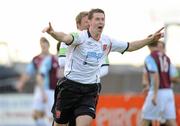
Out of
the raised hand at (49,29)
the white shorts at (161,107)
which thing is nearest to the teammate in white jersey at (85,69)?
the raised hand at (49,29)

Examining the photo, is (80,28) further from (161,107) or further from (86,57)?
(161,107)

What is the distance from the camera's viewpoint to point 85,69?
36.6ft

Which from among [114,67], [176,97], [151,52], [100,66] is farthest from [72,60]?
[114,67]

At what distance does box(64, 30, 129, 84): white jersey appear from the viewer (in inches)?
433

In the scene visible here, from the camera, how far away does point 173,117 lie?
16031mm

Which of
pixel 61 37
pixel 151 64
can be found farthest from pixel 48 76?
pixel 61 37

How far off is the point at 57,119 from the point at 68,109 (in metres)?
0.24

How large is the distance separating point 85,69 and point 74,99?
1.56 ft

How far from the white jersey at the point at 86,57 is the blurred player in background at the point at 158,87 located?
4.28m

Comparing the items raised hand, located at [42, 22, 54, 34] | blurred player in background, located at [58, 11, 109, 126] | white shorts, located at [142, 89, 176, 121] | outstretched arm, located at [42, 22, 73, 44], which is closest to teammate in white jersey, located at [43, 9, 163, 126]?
outstretched arm, located at [42, 22, 73, 44]

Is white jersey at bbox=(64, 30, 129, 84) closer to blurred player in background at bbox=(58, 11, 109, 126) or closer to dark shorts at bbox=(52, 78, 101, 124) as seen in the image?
dark shorts at bbox=(52, 78, 101, 124)

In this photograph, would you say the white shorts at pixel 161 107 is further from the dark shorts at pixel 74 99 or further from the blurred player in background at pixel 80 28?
the dark shorts at pixel 74 99

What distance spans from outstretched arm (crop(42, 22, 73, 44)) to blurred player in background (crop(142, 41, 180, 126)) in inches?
202

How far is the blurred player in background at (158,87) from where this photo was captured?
15578 millimetres
